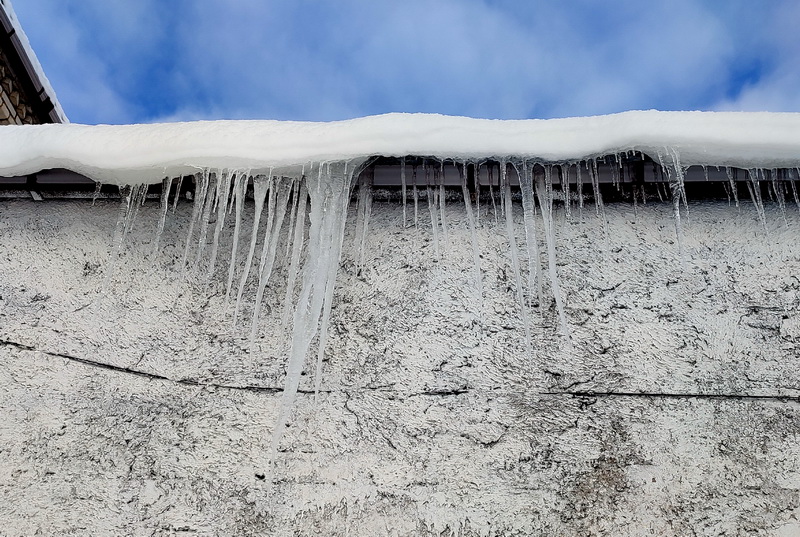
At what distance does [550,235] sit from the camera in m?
2.07

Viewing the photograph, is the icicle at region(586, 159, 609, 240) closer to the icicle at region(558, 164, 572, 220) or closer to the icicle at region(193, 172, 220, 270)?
the icicle at region(558, 164, 572, 220)

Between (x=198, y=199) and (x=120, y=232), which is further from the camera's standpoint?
(x=120, y=232)

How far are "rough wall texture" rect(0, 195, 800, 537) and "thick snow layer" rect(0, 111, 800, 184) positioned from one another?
12.5 inches

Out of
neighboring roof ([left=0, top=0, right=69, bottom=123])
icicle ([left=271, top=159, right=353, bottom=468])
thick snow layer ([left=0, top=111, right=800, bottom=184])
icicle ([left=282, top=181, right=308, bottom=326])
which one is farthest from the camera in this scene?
neighboring roof ([left=0, top=0, right=69, bottom=123])

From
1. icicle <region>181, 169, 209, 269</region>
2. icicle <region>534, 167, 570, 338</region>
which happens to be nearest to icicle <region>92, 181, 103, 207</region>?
icicle <region>181, 169, 209, 269</region>

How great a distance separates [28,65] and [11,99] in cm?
41

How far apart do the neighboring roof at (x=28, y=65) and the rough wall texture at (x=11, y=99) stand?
0.23 ft

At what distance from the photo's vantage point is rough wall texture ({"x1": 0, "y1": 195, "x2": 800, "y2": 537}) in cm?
187

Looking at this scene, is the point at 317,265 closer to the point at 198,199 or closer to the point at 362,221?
the point at 362,221

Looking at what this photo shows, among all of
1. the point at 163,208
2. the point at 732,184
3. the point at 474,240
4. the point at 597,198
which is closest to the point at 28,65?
the point at 163,208

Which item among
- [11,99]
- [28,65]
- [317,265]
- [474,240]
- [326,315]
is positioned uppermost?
[28,65]

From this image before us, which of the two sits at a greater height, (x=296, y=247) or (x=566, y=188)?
(x=566, y=188)

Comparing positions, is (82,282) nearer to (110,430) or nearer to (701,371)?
(110,430)

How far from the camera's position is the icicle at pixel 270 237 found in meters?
2.03
